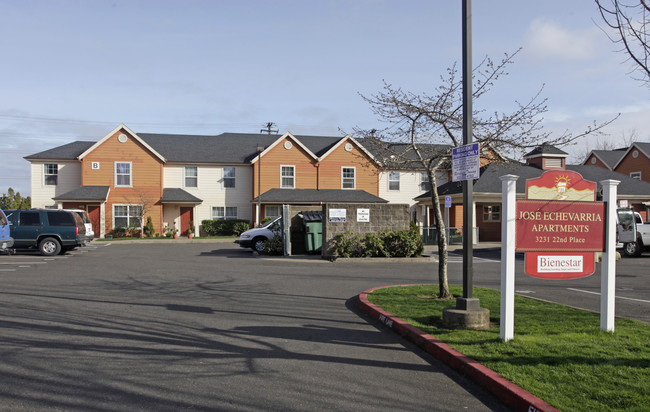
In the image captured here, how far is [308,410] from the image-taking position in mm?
4566

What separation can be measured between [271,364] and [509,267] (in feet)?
10.7

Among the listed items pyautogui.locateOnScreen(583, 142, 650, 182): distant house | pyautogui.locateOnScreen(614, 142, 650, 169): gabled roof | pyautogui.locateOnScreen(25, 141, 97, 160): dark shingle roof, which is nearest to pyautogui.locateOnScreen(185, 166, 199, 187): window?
pyautogui.locateOnScreen(25, 141, 97, 160): dark shingle roof

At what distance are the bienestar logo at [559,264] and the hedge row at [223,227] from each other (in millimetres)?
30524

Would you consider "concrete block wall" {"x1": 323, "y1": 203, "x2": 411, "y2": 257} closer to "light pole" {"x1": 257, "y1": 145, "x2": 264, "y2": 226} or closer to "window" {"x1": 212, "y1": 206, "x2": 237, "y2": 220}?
"light pole" {"x1": 257, "y1": 145, "x2": 264, "y2": 226}

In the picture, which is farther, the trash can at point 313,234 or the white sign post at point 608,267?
the trash can at point 313,234

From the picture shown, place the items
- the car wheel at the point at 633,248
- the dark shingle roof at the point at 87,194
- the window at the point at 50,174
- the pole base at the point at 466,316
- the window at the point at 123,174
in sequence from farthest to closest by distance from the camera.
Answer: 1. the window at the point at 50,174
2. the window at the point at 123,174
3. the dark shingle roof at the point at 87,194
4. the car wheel at the point at 633,248
5. the pole base at the point at 466,316

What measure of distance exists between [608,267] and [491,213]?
85.0ft

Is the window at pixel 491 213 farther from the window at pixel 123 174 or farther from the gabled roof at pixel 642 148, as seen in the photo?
the window at pixel 123 174

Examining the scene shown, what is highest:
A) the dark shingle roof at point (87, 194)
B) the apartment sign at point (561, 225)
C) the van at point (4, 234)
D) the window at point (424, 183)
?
the window at point (424, 183)

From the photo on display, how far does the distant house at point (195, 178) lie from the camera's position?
3497 centimetres

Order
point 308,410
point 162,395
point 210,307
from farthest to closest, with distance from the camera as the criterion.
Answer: point 210,307, point 162,395, point 308,410

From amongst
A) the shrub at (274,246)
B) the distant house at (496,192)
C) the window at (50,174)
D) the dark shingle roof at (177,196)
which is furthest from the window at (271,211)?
the shrub at (274,246)

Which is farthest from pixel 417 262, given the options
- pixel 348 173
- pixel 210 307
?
pixel 348 173

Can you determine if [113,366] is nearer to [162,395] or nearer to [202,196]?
[162,395]
